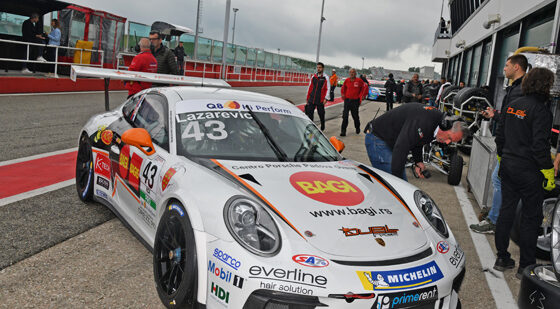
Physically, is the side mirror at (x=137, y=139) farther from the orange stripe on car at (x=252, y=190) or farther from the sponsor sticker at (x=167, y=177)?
the orange stripe on car at (x=252, y=190)

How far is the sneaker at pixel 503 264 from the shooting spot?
4094 mm

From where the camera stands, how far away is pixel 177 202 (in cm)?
292

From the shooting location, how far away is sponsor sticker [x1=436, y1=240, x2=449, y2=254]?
285cm

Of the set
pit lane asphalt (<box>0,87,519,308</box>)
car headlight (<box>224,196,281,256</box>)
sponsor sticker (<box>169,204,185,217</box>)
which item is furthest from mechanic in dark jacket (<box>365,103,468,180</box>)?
sponsor sticker (<box>169,204,185,217</box>)

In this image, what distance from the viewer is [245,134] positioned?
144 inches

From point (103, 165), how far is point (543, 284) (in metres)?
3.54

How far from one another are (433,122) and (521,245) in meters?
1.30

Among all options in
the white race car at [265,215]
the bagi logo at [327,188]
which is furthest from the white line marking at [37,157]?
the bagi logo at [327,188]

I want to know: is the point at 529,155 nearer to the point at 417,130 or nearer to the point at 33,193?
the point at 417,130

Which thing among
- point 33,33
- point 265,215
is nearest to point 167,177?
point 265,215

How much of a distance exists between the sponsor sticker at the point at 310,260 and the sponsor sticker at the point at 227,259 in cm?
29

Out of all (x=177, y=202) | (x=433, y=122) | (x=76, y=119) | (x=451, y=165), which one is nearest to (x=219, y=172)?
(x=177, y=202)

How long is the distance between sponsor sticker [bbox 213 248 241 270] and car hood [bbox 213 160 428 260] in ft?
1.23

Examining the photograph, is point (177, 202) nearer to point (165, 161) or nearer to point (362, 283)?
point (165, 161)
